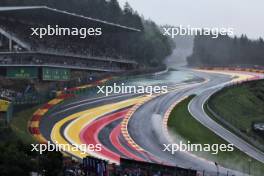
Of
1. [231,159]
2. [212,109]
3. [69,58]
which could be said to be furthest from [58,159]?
[69,58]

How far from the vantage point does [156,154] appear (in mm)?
42469

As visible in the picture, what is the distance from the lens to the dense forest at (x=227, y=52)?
130750 mm

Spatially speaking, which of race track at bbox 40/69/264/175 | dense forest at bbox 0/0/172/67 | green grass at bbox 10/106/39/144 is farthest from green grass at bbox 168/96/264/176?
dense forest at bbox 0/0/172/67
